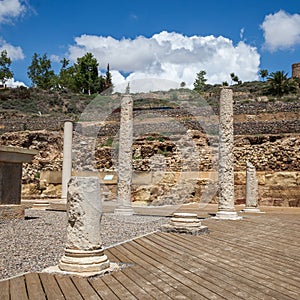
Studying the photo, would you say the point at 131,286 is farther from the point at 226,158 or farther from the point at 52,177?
the point at 52,177

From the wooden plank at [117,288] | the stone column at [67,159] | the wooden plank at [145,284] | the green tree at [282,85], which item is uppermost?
the green tree at [282,85]

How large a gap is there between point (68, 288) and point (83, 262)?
0.61 meters

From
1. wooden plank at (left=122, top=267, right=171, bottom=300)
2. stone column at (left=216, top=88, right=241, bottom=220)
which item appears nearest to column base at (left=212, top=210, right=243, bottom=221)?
stone column at (left=216, top=88, right=241, bottom=220)

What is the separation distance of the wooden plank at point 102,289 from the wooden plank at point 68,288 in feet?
0.73

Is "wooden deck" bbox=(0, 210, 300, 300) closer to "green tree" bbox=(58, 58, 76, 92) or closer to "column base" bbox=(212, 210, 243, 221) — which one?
"column base" bbox=(212, 210, 243, 221)

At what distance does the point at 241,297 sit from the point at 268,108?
34.8 meters

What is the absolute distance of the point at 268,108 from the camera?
37000 millimetres

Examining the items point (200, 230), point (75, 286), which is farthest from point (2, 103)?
point (75, 286)

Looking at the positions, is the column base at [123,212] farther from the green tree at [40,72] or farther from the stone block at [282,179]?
the green tree at [40,72]

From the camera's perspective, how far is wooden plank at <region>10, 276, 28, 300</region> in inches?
155

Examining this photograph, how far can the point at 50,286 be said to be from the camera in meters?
4.35

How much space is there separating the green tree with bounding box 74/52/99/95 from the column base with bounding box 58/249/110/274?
58.6 metres

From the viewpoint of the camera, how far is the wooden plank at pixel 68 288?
13.2 ft

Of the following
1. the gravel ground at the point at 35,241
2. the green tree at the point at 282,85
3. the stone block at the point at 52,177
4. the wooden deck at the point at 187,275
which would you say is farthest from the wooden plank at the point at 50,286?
the green tree at the point at 282,85
